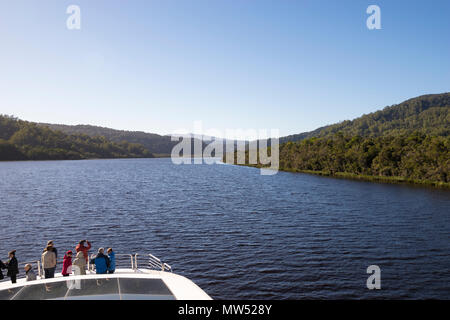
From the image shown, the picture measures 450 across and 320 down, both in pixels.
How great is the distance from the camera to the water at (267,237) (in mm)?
25312

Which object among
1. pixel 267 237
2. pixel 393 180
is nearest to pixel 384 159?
pixel 393 180

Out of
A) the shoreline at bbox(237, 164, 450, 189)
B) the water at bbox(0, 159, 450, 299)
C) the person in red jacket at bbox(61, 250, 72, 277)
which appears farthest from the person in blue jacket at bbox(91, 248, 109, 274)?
the shoreline at bbox(237, 164, 450, 189)

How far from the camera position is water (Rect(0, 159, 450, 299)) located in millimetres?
25312

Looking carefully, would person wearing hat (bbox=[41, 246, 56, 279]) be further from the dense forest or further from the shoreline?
the dense forest

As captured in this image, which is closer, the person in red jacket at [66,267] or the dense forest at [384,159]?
the person in red jacket at [66,267]

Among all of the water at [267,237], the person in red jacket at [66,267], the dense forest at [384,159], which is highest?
the dense forest at [384,159]

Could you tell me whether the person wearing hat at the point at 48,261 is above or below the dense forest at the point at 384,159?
below

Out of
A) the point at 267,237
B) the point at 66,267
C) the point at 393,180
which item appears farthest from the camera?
the point at 393,180

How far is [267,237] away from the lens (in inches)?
1486

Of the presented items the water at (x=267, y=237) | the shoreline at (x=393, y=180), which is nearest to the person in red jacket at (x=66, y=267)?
the water at (x=267, y=237)

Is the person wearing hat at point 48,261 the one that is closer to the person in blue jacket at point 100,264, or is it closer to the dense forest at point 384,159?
the person in blue jacket at point 100,264

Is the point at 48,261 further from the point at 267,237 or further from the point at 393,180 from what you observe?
the point at 393,180

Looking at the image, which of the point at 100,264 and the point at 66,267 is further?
the point at 66,267
